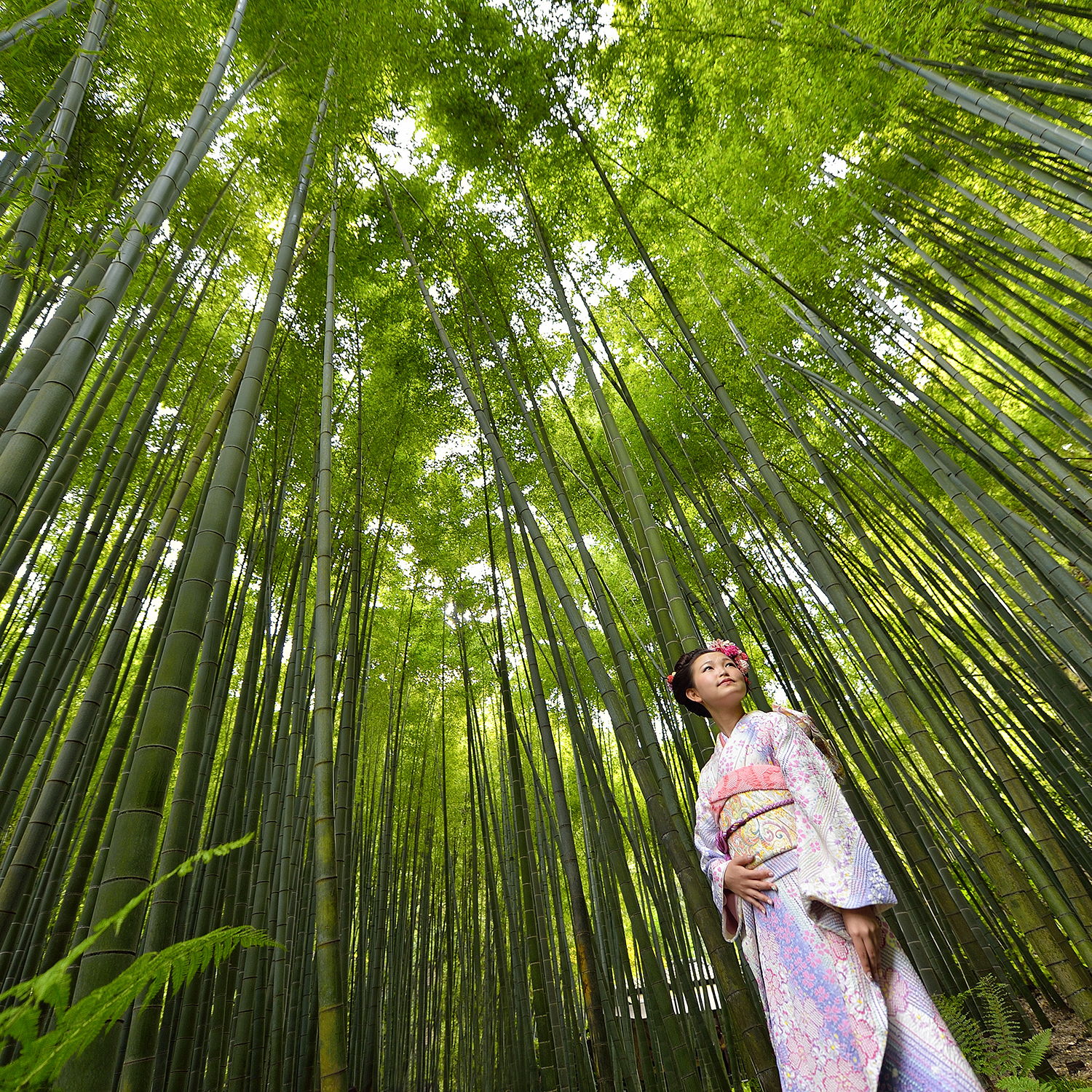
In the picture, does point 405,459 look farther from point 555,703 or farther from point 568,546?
point 555,703

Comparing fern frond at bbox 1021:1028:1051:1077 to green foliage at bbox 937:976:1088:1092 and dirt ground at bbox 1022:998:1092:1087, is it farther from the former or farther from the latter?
dirt ground at bbox 1022:998:1092:1087

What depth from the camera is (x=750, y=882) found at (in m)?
1.17

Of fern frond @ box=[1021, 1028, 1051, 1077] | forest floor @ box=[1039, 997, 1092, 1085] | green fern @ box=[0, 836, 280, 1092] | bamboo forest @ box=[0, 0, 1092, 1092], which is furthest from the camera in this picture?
forest floor @ box=[1039, 997, 1092, 1085]

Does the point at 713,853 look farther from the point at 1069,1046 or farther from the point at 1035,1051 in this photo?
the point at 1069,1046

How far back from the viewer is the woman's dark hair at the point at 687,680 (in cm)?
150

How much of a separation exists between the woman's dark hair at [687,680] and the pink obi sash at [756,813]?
24 centimetres

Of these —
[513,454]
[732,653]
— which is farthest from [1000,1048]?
[513,454]

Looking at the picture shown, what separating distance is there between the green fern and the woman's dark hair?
104 cm

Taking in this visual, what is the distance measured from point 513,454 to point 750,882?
4296mm

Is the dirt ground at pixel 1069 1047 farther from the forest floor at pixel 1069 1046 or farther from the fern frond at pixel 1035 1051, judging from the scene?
the fern frond at pixel 1035 1051

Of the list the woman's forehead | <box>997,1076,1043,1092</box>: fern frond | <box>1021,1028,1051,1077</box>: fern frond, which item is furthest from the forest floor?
the woman's forehead

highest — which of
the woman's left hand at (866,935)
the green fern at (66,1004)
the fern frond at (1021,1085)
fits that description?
the green fern at (66,1004)

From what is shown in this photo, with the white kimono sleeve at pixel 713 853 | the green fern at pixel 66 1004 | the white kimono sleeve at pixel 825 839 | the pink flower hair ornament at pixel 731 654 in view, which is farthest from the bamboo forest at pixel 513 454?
the white kimono sleeve at pixel 825 839

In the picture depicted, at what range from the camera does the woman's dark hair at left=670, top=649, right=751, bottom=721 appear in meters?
1.50
